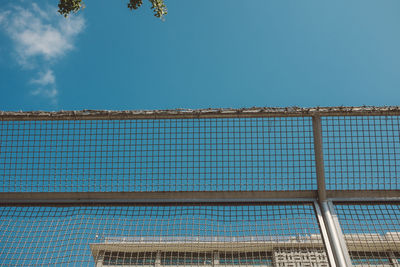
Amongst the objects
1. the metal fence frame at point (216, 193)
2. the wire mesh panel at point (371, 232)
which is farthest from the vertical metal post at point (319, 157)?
the wire mesh panel at point (371, 232)

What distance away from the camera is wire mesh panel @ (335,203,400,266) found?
3.72 m

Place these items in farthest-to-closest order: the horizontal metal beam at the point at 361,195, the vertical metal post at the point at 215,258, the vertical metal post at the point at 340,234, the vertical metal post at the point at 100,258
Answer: the horizontal metal beam at the point at 361,195
the vertical metal post at the point at 100,258
the vertical metal post at the point at 215,258
the vertical metal post at the point at 340,234

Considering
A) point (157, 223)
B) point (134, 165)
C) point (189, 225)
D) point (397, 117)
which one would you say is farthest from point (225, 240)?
point (397, 117)

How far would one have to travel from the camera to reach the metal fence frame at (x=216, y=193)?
13.9 ft

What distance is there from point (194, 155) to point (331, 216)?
1707 mm

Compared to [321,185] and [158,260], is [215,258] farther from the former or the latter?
[321,185]

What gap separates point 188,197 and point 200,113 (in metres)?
1.00

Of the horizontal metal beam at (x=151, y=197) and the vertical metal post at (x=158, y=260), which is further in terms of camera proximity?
the horizontal metal beam at (x=151, y=197)

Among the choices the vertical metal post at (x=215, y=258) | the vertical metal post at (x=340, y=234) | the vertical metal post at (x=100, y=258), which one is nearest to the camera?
the vertical metal post at (x=340, y=234)

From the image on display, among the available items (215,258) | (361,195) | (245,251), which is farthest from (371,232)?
(215,258)

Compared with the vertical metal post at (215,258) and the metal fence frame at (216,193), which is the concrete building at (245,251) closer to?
the vertical metal post at (215,258)

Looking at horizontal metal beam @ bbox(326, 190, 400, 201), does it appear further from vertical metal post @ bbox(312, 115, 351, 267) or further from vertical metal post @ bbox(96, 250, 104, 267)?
vertical metal post @ bbox(96, 250, 104, 267)

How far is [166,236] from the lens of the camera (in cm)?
403

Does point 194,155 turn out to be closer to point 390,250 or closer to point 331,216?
point 331,216
